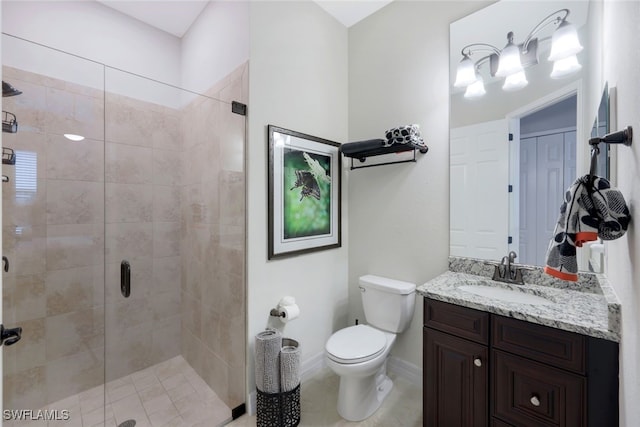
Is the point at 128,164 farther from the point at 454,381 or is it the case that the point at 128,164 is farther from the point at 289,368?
the point at 454,381

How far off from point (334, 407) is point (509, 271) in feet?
4.64

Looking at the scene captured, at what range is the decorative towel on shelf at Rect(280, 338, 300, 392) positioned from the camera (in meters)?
1.69

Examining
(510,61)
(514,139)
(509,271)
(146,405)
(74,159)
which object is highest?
(510,61)

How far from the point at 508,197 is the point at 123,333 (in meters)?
2.84

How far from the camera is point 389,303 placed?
79.6 inches

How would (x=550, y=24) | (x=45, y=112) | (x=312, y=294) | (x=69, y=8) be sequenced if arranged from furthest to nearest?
1. (x=312, y=294)
2. (x=69, y=8)
3. (x=45, y=112)
4. (x=550, y=24)

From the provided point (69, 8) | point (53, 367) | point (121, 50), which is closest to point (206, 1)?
point (121, 50)

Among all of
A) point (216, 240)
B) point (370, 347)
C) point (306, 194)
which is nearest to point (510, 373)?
point (370, 347)

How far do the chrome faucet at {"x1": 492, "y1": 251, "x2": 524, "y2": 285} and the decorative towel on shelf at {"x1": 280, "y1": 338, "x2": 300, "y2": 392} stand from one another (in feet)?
4.30

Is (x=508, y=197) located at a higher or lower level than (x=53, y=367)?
higher

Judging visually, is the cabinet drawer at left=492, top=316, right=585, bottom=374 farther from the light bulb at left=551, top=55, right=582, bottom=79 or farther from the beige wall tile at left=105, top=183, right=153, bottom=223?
the beige wall tile at left=105, top=183, right=153, bottom=223

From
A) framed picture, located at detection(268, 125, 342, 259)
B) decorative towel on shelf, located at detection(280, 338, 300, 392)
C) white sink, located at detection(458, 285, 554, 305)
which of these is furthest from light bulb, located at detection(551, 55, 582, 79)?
decorative towel on shelf, located at detection(280, 338, 300, 392)

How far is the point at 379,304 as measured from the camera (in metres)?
2.07

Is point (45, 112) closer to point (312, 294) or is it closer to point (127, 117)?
point (127, 117)
